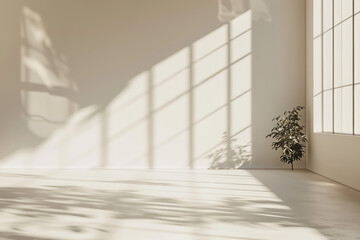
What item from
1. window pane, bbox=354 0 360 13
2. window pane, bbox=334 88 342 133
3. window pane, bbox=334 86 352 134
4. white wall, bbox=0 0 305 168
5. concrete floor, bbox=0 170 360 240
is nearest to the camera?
concrete floor, bbox=0 170 360 240

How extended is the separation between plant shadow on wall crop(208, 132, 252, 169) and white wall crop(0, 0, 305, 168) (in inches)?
1.2

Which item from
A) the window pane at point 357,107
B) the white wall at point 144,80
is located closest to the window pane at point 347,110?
the window pane at point 357,107

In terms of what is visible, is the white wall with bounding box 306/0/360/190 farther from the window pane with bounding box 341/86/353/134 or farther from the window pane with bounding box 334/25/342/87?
the window pane with bounding box 334/25/342/87

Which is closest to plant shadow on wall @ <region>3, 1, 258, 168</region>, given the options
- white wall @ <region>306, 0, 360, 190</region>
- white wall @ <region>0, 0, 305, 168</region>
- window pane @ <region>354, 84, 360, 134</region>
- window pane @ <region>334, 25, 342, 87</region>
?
white wall @ <region>0, 0, 305, 168</region>

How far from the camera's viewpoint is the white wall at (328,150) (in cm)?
842

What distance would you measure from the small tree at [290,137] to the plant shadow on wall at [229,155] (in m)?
0.63

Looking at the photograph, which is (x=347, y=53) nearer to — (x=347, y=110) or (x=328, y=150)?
(x=347, y=110)

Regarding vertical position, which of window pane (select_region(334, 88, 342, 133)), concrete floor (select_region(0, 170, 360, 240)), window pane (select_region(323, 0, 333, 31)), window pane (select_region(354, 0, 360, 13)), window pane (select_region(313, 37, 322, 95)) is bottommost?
concrete floor (select_region(0, 170, 360, 240))

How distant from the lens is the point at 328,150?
32.5 feet

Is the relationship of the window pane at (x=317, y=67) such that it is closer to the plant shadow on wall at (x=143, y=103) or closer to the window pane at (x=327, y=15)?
the window pane at (x=327, y=15)

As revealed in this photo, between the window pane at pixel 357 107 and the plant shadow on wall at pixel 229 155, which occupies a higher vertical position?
the window pane at pixel 357 107

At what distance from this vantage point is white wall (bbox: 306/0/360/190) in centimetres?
842

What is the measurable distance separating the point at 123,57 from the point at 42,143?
8.38 feet

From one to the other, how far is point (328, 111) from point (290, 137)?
1.04m
